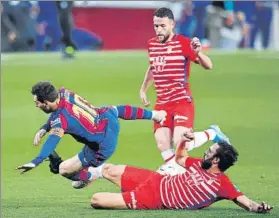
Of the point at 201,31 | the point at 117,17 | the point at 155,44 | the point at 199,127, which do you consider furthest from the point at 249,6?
the point at 155,44

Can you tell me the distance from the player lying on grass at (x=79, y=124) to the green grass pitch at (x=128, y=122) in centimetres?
36

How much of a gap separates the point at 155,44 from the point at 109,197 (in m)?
2.68

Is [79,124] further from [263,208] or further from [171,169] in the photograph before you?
[263,208]

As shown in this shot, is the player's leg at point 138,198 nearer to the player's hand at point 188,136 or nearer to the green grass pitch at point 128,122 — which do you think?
the green grass pitch at point 128,122

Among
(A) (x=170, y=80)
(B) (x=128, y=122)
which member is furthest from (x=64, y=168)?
(B) (x=128, y=122)

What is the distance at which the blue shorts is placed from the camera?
12.9m

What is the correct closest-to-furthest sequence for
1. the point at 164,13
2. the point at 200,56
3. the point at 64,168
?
the point at 64,168 → the point at 200,56 → the point at 164,13

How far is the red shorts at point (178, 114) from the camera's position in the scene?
13.9 metres

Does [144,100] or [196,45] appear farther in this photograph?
[144,100]

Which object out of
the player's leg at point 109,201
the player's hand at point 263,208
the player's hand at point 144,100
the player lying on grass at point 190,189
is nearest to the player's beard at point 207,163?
the player lying on grass at point 190,189

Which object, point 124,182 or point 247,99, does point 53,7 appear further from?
point 124,182

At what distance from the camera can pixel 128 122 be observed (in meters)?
21.0

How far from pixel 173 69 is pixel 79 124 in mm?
1826

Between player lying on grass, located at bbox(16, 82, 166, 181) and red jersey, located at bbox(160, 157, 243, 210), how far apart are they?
3.58 feet
